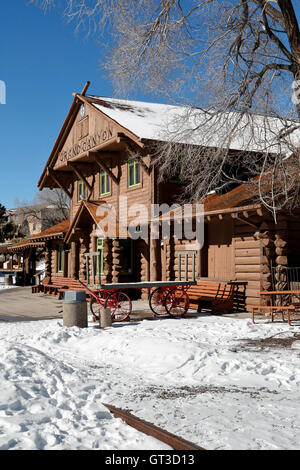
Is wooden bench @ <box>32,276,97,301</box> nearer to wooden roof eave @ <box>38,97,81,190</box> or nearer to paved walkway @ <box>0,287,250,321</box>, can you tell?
paved walkway @ <box>0,287,250,321</box>

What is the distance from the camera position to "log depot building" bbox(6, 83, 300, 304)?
1492 centimetres

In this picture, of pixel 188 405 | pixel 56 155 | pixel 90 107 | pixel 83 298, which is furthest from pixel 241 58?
pixel 56 155

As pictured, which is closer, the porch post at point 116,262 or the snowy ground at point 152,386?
the snowy ground at point 152,386

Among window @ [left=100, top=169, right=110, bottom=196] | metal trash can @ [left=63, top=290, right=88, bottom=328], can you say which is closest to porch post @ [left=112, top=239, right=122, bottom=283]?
window @ [left=100, top=169, right=110, bottom=196]

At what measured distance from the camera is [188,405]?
5.68 metres

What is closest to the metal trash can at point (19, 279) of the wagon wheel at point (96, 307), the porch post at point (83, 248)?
the porch post at point (83, 248)

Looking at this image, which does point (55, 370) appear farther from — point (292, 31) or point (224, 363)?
point (292, 31)

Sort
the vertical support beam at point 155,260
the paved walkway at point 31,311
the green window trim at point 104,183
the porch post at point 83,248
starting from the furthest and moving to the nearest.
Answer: the porch post at point 83,248 < the green window trim at point 104,183 < the vertical support beam at point 155,260 < the paved walkway at point 31,311

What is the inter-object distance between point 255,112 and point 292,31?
6.64 feet

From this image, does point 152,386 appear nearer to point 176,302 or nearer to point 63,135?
point 176,302
